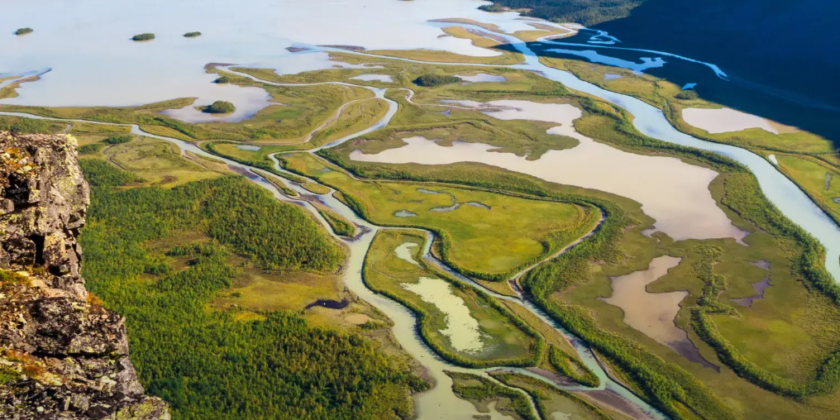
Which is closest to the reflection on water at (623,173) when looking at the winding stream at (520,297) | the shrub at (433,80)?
the winding stream at (520,297)

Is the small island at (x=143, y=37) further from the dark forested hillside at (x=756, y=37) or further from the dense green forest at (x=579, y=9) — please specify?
the dark forested hillside at (x=756, y=37)

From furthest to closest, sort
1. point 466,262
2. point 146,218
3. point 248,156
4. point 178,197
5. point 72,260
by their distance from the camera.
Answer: point 248,156, point 178,197, point 146,218, point 466,262, point 72,260

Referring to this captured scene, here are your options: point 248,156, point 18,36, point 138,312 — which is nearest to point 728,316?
point 138,312

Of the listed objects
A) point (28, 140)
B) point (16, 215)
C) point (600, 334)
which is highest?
point (28, 140)

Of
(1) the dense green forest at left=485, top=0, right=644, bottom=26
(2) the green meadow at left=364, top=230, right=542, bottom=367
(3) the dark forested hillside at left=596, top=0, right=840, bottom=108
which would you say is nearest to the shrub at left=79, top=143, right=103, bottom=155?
(2) the green meadow at left=364, top=230, right=542, bottom=367

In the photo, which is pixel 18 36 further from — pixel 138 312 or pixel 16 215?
pixel 16 215

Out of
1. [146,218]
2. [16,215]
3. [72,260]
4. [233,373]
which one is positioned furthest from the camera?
[146,218]

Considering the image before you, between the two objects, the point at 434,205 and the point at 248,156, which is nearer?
the point at 434,205

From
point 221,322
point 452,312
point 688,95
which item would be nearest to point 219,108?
point 221,322
